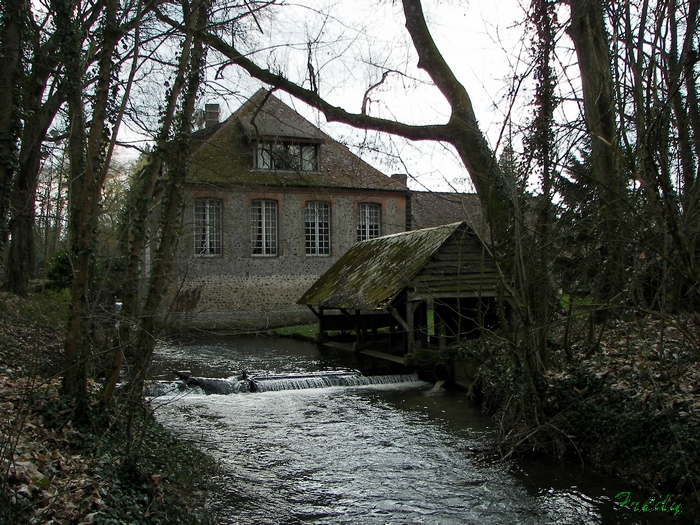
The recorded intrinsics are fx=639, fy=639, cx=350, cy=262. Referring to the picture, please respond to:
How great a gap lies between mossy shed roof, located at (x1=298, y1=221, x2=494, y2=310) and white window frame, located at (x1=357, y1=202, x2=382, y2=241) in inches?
276

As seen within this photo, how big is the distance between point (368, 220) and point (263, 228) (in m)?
4.42

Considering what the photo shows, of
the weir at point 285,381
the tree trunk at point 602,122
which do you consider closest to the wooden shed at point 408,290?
the weir at point 285,381

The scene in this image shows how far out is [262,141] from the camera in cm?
927

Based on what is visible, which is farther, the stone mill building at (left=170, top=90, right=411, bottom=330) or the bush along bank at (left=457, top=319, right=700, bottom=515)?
the stone mill building at (left=170, top=90, right=411, bottom=330)

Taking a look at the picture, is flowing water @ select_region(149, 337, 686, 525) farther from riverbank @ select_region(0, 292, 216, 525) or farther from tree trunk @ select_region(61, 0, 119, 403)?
tree trunk @ select_region(61, 0, 119, 403)

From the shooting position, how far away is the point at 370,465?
7.06 metres

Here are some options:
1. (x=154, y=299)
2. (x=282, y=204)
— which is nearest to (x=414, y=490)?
(x=154, y=299)

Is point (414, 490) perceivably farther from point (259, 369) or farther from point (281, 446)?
point (259, 369)

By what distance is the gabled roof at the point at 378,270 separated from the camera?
1315cm

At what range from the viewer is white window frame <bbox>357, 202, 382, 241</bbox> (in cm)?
2592

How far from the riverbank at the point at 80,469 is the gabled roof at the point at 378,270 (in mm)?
6257
